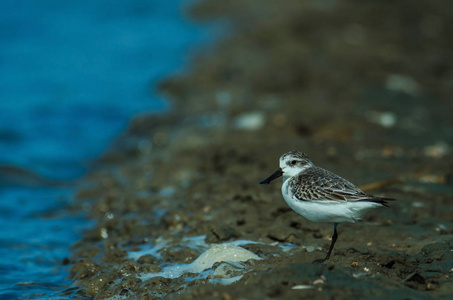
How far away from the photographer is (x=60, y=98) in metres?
13.9

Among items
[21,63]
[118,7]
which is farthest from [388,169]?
[118,7]

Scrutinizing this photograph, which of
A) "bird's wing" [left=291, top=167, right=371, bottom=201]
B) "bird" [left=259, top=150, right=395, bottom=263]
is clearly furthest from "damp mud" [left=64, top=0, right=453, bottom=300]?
"bird's wing" [left=291, top=167, right=371, bottom=201]

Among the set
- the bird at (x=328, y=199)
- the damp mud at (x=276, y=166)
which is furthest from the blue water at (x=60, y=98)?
the bird at (x=328, y=199)

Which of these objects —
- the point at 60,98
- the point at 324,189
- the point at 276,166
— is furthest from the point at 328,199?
the point at 60,98

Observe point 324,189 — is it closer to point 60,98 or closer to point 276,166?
point 276,166

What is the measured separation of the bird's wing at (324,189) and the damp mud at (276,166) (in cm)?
54

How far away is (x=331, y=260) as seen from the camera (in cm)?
514

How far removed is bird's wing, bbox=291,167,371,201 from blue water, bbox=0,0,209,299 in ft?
8.38

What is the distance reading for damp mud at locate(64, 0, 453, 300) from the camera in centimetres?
514

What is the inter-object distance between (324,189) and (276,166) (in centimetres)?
308

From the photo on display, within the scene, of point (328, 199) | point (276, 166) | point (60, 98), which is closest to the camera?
point (328, 199)

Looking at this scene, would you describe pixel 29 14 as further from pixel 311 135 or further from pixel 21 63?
pixel 311 135

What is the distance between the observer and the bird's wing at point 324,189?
16.5 feet

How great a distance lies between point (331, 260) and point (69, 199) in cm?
509
